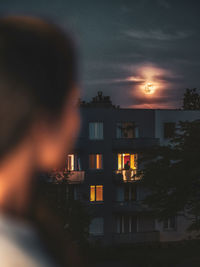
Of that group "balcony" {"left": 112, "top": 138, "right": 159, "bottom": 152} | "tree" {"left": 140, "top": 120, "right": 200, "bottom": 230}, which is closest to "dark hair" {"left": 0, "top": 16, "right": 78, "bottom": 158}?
"tree" {"left": 140, "top": 120, "right": 200, "bottom": 230}

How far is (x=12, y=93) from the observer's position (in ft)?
2.88

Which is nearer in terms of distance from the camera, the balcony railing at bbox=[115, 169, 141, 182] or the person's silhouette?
the balcony railing at bbox=[115, 169, 141, 182]

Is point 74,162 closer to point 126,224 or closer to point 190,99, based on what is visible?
point 126,224

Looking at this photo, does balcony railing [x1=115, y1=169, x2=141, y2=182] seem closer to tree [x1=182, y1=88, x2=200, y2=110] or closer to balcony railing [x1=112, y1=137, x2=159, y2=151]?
balcony railing [x1=112, y1=137, x2=159, y2=151]

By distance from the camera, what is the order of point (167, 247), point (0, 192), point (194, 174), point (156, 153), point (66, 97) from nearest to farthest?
point (0, 192)
point (66, 97)
point (194, 174)
point (156, 153)
point (167, 247)

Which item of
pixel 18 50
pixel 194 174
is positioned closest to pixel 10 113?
pixel 18 50

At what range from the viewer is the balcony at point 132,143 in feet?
136

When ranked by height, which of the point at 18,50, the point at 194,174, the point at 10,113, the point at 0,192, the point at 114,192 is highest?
the point at 18,50

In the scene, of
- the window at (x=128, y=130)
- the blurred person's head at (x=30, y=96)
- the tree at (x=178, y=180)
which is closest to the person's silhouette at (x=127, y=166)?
the window at (x=128, y=130)

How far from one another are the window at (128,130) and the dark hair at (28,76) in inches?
1667

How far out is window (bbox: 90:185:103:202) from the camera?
140 ft

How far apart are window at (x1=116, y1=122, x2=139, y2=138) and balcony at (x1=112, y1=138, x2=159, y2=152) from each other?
1646 mm

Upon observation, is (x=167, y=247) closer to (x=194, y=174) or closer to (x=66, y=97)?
(x=194, y=174)

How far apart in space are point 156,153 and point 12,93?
24.8 metres
